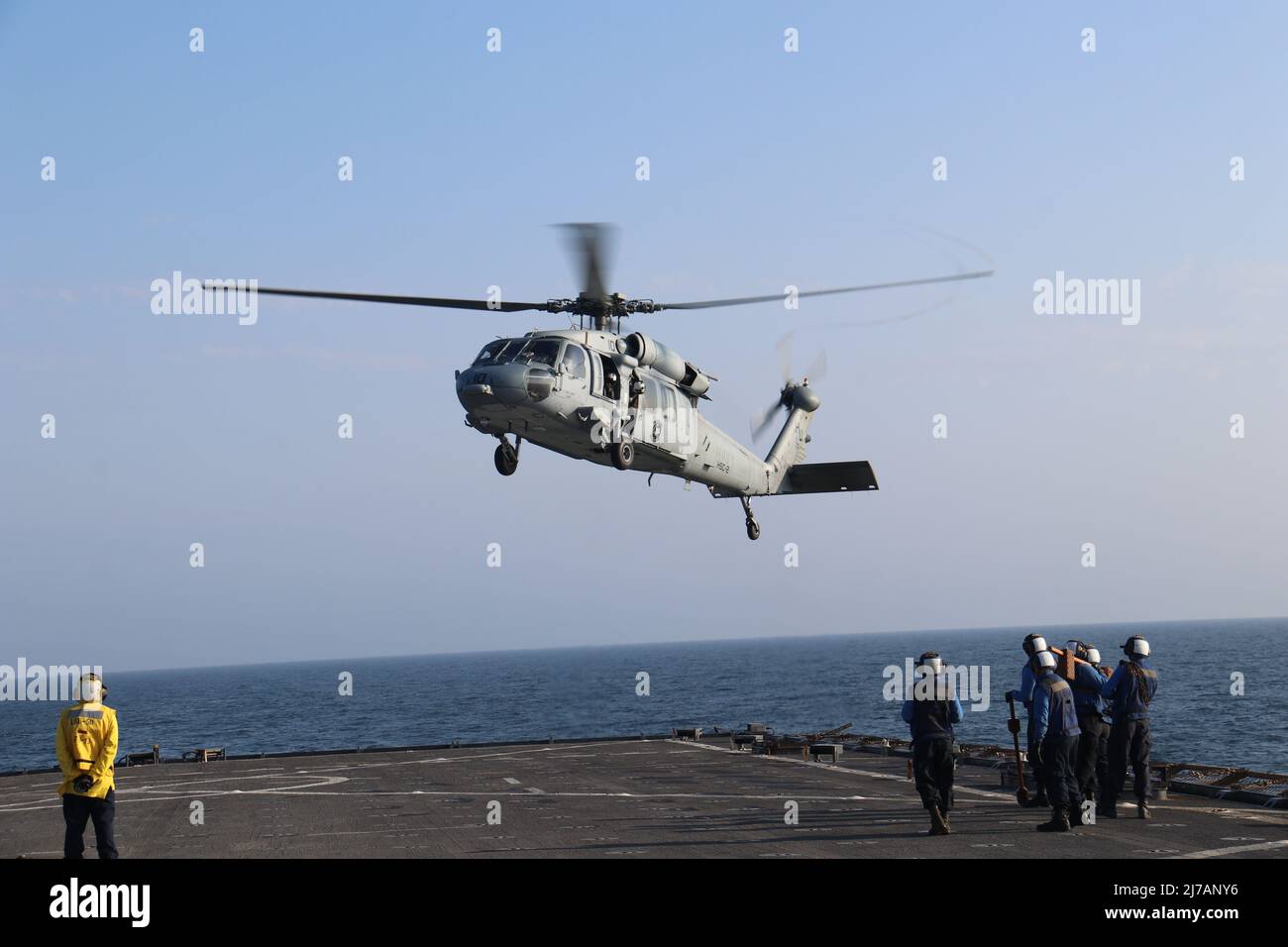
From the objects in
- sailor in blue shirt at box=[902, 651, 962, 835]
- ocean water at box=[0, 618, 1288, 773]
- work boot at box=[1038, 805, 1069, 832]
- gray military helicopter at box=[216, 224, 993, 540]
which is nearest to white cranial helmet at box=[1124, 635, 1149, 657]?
work boot at box=[1038, 805, 1069, 832]

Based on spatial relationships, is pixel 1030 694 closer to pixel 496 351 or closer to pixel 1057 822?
pixel 1057 822

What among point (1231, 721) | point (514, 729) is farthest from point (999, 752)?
point (514, 729)

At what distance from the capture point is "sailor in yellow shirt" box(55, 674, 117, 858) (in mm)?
11938

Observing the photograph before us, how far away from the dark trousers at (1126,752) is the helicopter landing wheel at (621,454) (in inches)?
404

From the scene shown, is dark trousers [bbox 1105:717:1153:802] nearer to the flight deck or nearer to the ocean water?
the flight deck

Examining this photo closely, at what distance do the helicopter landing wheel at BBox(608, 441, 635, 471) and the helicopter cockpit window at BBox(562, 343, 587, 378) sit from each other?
5.82 ft

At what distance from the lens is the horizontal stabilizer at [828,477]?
29.9 m

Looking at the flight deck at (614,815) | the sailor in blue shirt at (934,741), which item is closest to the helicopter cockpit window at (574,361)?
the flight deck at (614,815)

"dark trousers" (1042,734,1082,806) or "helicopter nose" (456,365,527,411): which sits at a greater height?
"helicopter nose" (456,365,527,411)

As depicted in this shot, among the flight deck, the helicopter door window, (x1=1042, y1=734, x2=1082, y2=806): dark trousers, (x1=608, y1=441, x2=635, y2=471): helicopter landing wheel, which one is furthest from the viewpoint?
(x1=608, y1=441, x2=635, y2=471): helicopter landing wheel

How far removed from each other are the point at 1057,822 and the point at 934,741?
1907 mm
